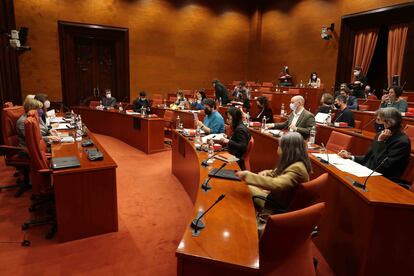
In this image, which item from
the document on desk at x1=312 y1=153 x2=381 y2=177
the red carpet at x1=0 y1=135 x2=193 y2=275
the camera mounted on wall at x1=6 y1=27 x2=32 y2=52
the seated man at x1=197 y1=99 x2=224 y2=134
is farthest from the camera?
the camera mounted on wall at x1=6 y1=27 x2=32 y2=52

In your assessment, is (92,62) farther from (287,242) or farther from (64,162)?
(287,242)

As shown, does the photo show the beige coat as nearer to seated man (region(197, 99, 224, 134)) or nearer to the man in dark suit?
seated man (region(197, 99, 224, 134))

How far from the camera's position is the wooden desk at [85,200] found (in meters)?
2.84

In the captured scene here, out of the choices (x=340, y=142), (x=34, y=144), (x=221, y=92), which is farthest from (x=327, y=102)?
(x=34, y=144)

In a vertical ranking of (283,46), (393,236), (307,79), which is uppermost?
(283,46)

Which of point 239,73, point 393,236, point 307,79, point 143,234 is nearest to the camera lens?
point 393,236

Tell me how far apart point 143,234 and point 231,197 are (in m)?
1.36

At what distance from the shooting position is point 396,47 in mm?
8500

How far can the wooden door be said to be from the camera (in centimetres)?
978

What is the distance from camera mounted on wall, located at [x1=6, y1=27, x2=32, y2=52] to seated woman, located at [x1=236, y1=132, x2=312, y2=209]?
715 centimetres

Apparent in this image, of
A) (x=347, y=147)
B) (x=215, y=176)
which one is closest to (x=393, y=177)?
(x=347, y=147)

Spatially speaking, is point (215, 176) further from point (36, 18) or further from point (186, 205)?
point (36, 18)

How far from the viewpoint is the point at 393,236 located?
→ 6.93 feet

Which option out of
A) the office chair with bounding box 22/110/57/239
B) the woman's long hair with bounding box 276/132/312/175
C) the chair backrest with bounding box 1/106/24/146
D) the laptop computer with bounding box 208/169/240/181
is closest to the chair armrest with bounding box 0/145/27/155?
the chair backrest with bounding box 1/106/24/146
